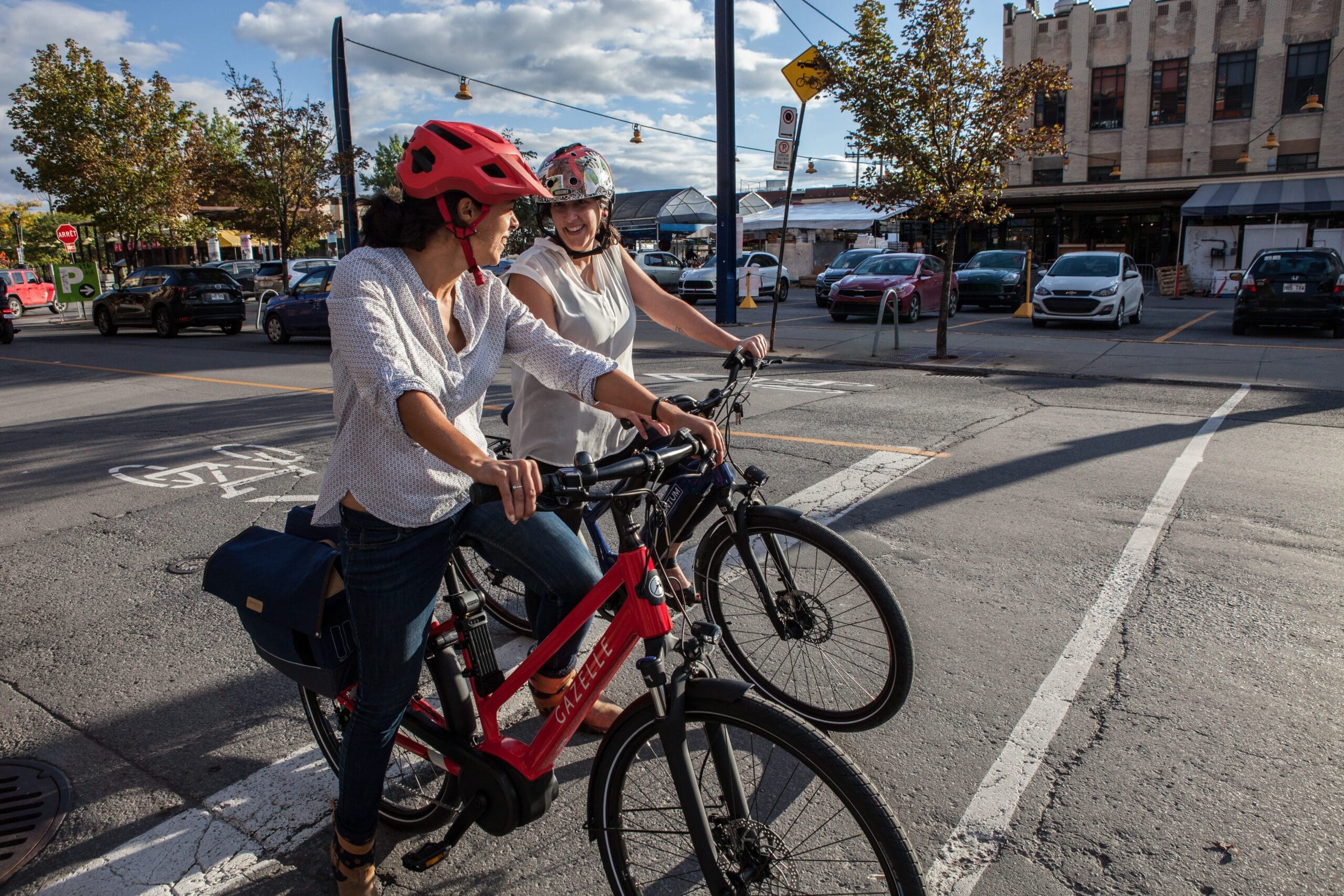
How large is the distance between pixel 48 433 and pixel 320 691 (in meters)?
8.45

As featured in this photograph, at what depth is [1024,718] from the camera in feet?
10.8

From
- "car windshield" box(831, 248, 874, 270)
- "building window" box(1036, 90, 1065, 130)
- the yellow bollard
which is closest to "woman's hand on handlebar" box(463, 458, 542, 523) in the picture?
the yellow bollard

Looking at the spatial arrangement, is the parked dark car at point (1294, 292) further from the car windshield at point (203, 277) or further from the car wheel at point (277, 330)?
the car windshield at point (203, 277)

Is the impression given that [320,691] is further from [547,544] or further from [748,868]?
[748,868]

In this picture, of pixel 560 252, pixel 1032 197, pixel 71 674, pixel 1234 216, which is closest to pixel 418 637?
pixel 560 252

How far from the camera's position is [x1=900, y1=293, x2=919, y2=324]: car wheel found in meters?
20.2

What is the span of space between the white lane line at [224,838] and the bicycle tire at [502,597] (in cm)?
74

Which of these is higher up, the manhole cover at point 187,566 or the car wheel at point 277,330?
the car wheel at point 277,330

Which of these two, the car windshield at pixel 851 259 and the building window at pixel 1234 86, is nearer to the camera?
the car windshield at pixel 851 259

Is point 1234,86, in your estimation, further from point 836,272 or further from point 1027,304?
point 1027,304

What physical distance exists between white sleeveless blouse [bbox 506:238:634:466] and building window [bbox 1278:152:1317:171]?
4293 centimetres

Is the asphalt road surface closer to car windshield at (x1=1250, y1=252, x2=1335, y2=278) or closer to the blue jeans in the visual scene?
the blue jeans

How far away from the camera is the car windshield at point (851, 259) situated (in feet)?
87.6

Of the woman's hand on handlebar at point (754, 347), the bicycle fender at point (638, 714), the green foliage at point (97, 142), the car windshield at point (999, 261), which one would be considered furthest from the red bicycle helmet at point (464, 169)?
the green foliage at point (97, 142)
